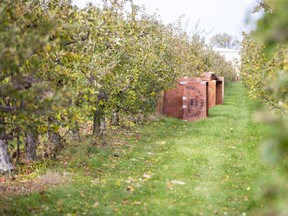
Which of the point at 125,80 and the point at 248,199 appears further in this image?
the point at 125,80

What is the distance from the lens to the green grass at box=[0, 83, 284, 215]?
9.00m

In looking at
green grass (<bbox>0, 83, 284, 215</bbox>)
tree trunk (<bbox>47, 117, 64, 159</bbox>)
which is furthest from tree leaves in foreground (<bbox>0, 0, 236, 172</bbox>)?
green grass (<bbox>0, 83, 284, 215</bbox>)

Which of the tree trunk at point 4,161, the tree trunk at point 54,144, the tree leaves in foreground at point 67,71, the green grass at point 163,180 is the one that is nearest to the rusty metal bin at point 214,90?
the tree leaves in foreground at point 67,71

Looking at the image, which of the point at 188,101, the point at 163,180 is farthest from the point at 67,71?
the point at 188,101

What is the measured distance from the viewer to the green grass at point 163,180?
A: 354 inches

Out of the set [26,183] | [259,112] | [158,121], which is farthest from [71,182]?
[158,121]

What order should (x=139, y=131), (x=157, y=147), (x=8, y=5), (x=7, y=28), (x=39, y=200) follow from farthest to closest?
(x=139, y=131) → (x=157, y=147) → (x=39, y=200) → (x=8, y=5) → (x=7, y=28)

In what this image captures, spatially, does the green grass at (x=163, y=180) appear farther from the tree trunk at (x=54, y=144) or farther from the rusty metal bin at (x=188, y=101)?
the rusty metal bin at (x=188, y=101)

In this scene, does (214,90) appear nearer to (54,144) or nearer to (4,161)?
(54,144)

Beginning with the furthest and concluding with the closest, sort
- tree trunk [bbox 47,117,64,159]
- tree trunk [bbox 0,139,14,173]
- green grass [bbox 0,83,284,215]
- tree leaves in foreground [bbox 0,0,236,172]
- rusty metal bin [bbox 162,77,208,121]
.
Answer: rusty metal bin [bbox 162,77,208,121] < tree trunk [bbox 47,117,64,159] < tree trunk [bbox 0,139,14,173] < green grass [bbox 0,83,284,215] < tree leaves in foreground [bbox 0,0,236,172]

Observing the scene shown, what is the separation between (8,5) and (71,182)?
534 centimetres

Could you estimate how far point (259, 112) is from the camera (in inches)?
101

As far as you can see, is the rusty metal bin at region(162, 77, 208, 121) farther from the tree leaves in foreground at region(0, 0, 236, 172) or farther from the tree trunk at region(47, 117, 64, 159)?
the tree trunk at region(47, 117, 64, 159)

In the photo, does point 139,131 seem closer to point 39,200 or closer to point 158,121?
point 158,121
